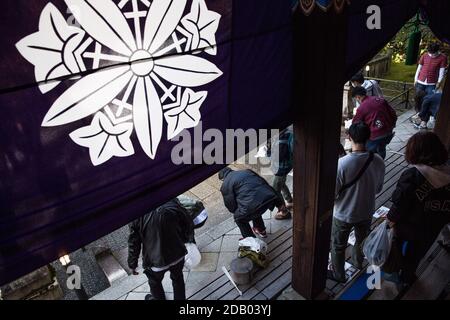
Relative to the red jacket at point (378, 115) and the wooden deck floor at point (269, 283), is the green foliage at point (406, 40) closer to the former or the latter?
the red jacket at point (378, 115)

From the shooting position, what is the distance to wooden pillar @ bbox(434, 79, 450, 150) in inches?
263

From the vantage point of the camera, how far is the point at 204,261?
5.75 meters

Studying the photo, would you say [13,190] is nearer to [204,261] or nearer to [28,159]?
[28,159]

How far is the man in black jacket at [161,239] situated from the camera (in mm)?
4031

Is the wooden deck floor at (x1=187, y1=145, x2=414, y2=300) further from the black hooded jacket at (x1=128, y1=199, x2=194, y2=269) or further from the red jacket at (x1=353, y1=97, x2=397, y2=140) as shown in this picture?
the red jacket at (x1=353, y1=97, x2=397, y2=140)

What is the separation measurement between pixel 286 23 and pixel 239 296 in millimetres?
3808

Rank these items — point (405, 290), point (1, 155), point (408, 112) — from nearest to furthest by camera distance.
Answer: point (1, 155)
point (405, 290)
point (408, 112)

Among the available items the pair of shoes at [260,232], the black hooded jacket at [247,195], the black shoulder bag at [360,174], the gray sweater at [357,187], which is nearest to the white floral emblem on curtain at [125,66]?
the gray sweater at [357,187]

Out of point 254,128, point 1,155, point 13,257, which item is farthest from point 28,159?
point 254,128

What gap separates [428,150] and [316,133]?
121 cm

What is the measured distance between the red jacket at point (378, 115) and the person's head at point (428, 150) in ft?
8.27

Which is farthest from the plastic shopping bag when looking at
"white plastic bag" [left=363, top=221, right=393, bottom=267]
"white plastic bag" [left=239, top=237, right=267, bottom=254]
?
"white plastic bag" [left=363, top=221, right=393, bottom=267]

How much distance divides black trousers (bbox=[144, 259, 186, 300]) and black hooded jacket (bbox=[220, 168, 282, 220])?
1389mm

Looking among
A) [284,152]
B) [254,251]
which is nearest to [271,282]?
[254,251]
